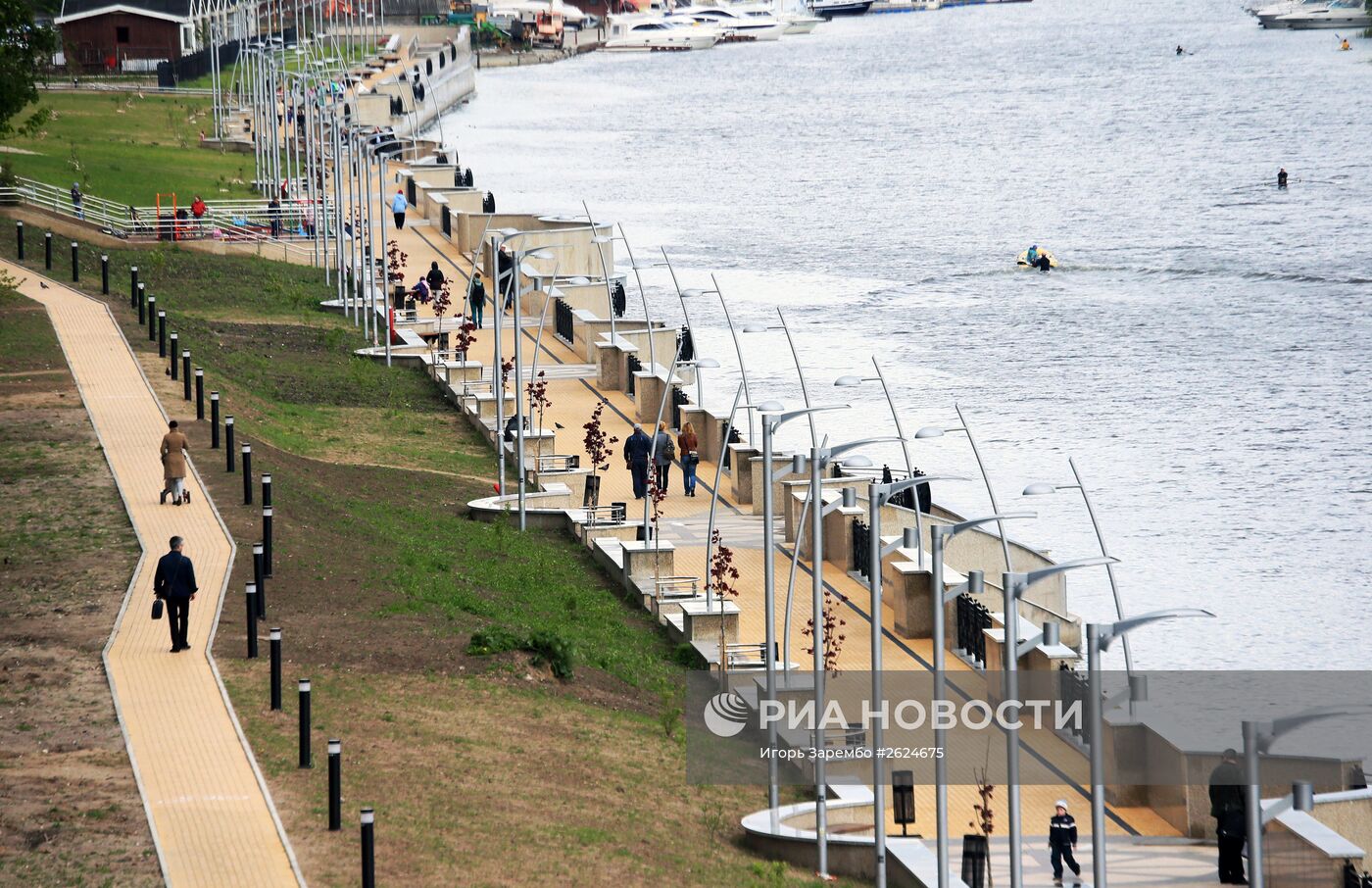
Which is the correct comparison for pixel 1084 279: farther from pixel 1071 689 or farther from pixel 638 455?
pixel 1071 689

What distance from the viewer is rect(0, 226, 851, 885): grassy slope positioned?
19.9 meters

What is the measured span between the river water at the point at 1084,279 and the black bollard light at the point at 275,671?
2167cm

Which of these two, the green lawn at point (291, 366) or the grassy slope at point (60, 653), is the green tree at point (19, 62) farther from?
the grassy slope at point (60, 653)

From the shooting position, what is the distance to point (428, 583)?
30469 millimetres

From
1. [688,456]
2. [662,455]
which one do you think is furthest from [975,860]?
[688,456]

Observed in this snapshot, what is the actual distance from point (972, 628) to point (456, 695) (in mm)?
9576

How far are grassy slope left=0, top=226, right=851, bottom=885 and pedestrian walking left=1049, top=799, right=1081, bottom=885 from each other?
2941 millimetres

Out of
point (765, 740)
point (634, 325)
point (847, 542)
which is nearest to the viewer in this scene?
point (765, 740)

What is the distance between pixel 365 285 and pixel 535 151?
7448 cm

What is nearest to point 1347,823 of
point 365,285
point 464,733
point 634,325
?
point 464,733

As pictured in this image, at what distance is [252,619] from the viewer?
928 inches

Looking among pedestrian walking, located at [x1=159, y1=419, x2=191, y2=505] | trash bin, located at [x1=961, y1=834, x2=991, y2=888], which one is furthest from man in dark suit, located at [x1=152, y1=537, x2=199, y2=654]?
trash bin, located at [x1=961, y1=834, x2=991, y2=888]

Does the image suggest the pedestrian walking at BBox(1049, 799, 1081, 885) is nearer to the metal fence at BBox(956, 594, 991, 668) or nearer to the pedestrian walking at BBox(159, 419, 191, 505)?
the metal fence at BBox(956, 594, 991, 668)

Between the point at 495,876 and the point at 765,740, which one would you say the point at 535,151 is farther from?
the point at 495,876
